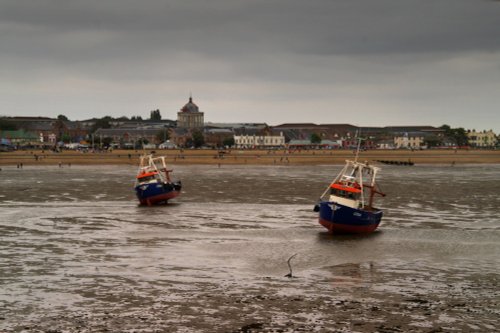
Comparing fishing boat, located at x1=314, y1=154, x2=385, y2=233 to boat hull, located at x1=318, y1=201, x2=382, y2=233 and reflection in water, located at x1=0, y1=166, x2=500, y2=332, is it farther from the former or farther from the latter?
reflection in water, located at x1=0, y1=166, x2=500, y2=332

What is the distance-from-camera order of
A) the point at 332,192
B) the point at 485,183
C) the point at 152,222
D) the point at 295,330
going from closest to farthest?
the point at 295,330 → the point at 332,192 → the point at 152,222 → the point at 485,183

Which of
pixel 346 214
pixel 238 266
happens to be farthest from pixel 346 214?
pixel 238 266

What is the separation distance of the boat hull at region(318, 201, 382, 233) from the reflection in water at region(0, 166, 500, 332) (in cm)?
60

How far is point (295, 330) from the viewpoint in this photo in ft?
72.5

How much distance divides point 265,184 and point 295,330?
2200 inches

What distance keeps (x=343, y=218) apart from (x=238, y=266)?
11.3m

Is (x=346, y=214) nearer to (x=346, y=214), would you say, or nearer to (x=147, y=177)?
(x=346, y=214)

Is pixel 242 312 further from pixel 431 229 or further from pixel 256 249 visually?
pixel 431 229

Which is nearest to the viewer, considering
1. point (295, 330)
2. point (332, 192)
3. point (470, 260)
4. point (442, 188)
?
point (295, 330)

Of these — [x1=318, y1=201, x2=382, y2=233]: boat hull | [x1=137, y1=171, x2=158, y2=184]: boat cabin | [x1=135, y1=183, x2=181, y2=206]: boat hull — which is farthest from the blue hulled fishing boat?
[x1=137, y1=171, x2=158, y2=184]: boat cabin

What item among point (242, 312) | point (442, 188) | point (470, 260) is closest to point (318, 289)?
point (242, 312)

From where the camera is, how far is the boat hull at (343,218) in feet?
134

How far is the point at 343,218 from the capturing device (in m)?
41.0

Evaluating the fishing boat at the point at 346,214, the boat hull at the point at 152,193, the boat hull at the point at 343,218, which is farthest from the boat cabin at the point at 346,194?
the boat hull at the point at 152,193
